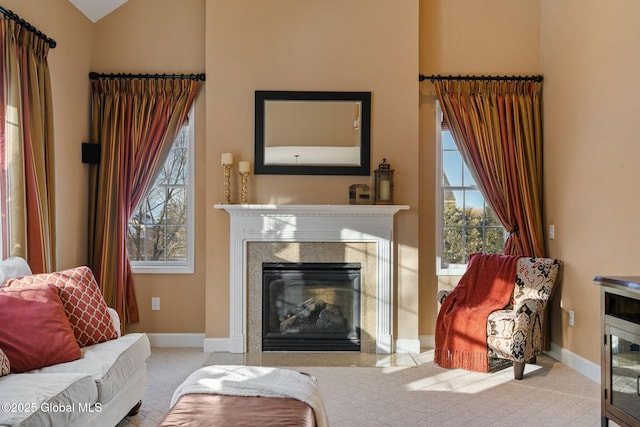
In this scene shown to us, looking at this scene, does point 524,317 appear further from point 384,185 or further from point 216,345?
point 216,345

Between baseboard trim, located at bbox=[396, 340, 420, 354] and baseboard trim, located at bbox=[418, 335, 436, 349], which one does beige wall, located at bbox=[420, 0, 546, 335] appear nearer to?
baseboard trim, located at bbox=[418, 335, 436, 349]

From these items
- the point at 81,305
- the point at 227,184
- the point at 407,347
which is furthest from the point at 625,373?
the point at 227,184

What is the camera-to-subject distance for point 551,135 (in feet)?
15.4

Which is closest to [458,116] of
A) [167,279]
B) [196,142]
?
[196,142]

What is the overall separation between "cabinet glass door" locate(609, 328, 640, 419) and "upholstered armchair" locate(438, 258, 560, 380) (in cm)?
113

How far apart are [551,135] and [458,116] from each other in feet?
2.70

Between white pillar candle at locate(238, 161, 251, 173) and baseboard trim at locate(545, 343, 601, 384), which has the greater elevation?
white pillar candle at locate(238, 161, 251, 173)

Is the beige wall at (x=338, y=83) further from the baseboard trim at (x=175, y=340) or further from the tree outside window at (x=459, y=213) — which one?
the tree outside window at (x=459, y=213)

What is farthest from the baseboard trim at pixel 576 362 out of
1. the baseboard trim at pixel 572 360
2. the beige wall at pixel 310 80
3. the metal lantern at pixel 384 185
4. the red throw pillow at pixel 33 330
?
the red throw pillow at pixel 33 330

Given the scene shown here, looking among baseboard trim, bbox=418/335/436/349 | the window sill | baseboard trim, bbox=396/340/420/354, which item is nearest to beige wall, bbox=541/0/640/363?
baseboard trim, bbox=418/335/436/349

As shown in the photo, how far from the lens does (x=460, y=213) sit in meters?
5.04

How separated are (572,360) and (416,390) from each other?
4.82ft

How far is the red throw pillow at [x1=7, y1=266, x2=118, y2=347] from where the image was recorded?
116 inches

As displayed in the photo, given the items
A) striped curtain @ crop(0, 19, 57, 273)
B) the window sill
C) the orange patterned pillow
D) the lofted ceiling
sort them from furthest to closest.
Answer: the window sill, the lofted ceiling, striped curtain @ crop(0, 19, 57, 273), the orange patterned pillow
